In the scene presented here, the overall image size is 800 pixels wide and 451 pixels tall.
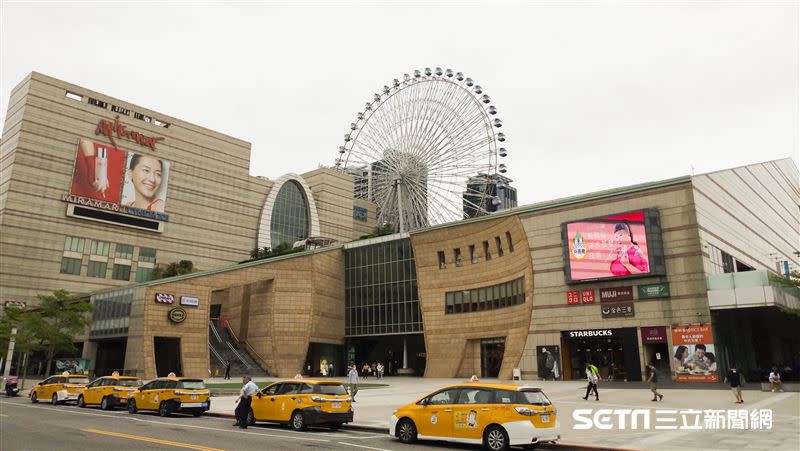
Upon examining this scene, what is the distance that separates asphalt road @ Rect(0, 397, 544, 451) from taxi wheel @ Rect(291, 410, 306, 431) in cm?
25

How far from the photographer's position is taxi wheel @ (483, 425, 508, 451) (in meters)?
13.6

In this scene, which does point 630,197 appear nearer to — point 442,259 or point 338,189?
point 442,259

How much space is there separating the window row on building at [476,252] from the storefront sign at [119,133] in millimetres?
61243

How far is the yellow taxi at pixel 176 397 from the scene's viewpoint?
23062mm

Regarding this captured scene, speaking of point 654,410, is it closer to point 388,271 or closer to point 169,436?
point 169,436

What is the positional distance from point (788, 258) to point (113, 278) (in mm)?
96739

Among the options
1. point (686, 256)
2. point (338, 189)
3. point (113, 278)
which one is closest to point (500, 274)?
point (686, 256)

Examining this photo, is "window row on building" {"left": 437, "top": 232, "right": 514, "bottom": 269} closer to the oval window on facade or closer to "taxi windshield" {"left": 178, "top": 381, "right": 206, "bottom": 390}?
"taxi windshield" {"left": 178, "top": 381, "right": 206, "bottom": 390}

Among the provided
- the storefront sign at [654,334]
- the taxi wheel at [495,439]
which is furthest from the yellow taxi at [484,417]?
the storefront sign at [654,334]

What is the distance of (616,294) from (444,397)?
28.9 meters

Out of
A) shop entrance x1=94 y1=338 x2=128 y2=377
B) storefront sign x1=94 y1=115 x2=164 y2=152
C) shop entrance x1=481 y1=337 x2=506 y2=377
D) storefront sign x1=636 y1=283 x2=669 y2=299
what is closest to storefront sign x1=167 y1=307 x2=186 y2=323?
shop entrance x1=94 y1=338 x2=128 y2=377

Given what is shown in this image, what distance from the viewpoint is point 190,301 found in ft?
168

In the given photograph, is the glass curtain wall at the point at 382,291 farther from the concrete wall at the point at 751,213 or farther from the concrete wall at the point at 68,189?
the concrete wall at the point at 68,189

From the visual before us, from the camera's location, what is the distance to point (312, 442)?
15141 mm
